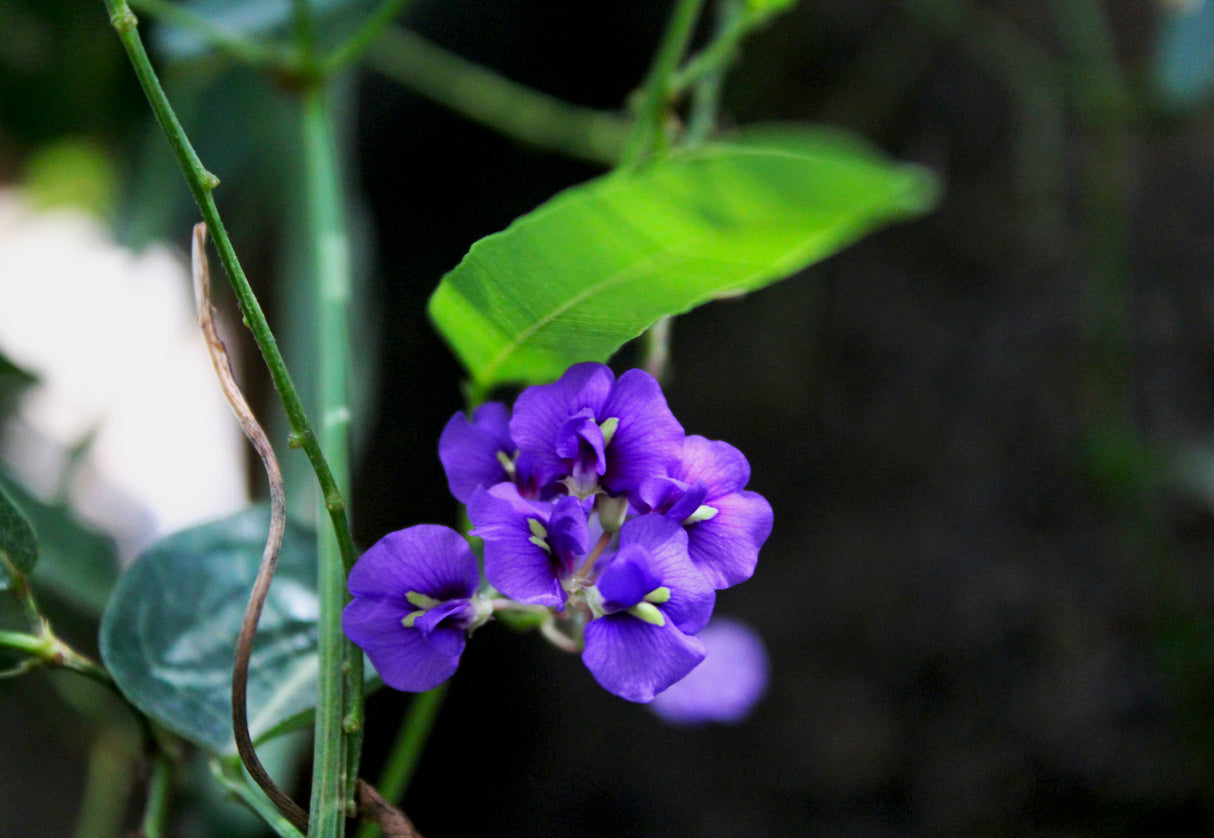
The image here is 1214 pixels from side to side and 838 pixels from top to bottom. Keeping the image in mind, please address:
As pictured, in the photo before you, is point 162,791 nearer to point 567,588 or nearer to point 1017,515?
point 567,588

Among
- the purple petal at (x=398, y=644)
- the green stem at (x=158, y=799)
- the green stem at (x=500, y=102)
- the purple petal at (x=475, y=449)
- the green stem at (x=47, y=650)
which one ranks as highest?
the green stem at (x=500, y=102)

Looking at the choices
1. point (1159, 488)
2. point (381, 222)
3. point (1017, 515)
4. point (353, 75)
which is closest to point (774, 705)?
point (1017, 515)

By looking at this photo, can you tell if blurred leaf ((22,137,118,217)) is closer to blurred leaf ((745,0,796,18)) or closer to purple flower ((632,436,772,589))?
blurred leaf ((745,0,796,18))

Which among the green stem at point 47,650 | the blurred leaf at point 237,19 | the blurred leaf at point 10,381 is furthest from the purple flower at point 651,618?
the blurred leaf at point 237,19

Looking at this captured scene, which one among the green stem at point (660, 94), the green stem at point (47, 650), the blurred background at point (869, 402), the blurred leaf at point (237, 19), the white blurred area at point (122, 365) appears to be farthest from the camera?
the white blurred area at point (122, 365)

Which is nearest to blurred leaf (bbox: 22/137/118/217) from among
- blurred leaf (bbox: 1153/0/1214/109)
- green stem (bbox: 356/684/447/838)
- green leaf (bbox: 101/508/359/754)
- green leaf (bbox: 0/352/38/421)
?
green leaf (bbox: 0/352/38/421)

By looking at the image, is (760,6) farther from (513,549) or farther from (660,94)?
(513,549)

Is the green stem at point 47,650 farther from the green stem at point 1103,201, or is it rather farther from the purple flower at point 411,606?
the green stem at point 1103,201
